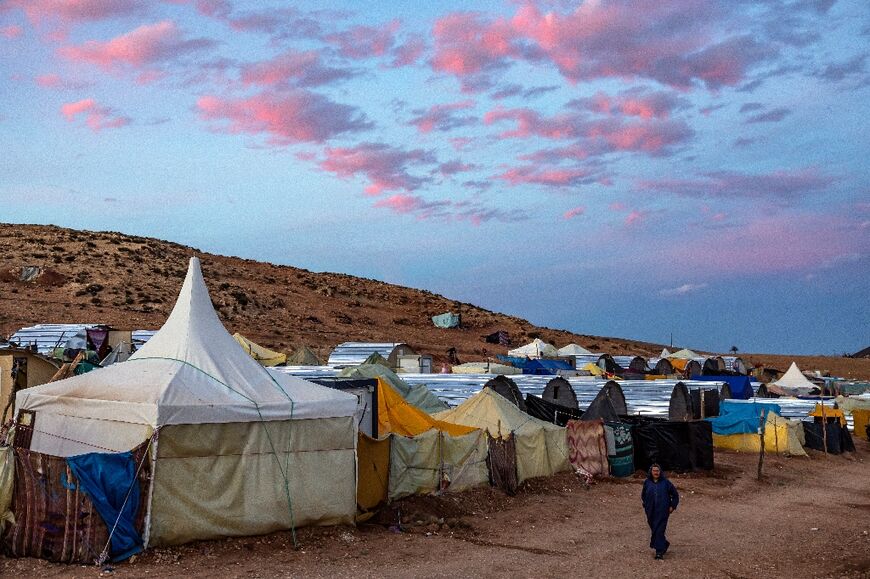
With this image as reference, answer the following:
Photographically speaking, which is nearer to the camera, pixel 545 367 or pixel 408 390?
pixel 408 390

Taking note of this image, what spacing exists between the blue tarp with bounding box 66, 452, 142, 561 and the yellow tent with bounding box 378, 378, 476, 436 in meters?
10.3

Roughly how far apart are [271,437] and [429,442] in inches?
180

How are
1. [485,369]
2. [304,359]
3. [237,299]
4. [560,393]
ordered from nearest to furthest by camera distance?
[560,393] < [485,369] < [304,359] < [237,299]

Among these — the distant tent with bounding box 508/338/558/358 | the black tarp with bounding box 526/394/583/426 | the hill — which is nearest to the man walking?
the black tarp with bounding box 526/394/583/426

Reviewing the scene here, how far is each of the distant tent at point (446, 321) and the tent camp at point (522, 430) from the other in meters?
62.8

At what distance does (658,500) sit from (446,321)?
74.3 m

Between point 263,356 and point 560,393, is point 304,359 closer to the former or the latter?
point 263,356

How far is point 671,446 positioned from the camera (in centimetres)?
2625

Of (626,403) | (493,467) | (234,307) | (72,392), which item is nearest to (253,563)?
(72,392)

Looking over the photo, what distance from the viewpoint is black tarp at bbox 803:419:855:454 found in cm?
3334

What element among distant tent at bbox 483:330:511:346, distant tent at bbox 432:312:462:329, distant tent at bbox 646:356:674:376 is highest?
distant tent at bbox 432:312:462:329

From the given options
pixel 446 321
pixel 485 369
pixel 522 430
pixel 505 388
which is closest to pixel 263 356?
pixel 485 369

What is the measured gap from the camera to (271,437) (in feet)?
49.7

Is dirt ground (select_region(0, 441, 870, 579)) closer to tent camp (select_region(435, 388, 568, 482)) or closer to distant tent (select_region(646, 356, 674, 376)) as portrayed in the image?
tent camp (select_region(435, 388, 568, 482))
